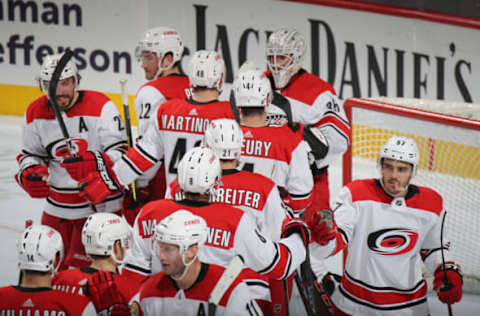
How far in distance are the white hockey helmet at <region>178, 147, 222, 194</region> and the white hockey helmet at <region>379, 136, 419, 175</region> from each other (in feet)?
3.15

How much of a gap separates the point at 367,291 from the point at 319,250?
41 cm

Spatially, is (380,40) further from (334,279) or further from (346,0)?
(334,279)

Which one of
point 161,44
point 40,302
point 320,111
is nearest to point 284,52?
point 320,111

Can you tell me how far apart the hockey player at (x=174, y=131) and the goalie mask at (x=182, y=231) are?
4.34 ft

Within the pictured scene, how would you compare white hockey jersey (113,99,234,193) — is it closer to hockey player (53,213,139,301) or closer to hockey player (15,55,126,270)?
hockey player (15,55,126,270)

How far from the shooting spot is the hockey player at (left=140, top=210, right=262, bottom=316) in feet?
8.84

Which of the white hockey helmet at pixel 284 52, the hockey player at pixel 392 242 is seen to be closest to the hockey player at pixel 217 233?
the hockey player at pixel 392 242

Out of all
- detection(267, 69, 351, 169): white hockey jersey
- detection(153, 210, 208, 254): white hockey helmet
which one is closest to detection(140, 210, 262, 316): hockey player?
detection(153, 210, 208, 254): white hockey helmet

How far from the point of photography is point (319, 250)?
3357 millimetres

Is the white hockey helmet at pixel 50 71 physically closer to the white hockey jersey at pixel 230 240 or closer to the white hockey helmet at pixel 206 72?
the white hockey helmet at pixel 206 72

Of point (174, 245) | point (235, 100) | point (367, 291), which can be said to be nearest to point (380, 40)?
point (235, 100)

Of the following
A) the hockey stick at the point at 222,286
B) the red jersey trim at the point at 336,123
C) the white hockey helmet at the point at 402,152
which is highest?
the red jersey trim at the point at 336,123

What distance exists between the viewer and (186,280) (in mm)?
2725

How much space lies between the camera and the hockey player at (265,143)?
3846mm
